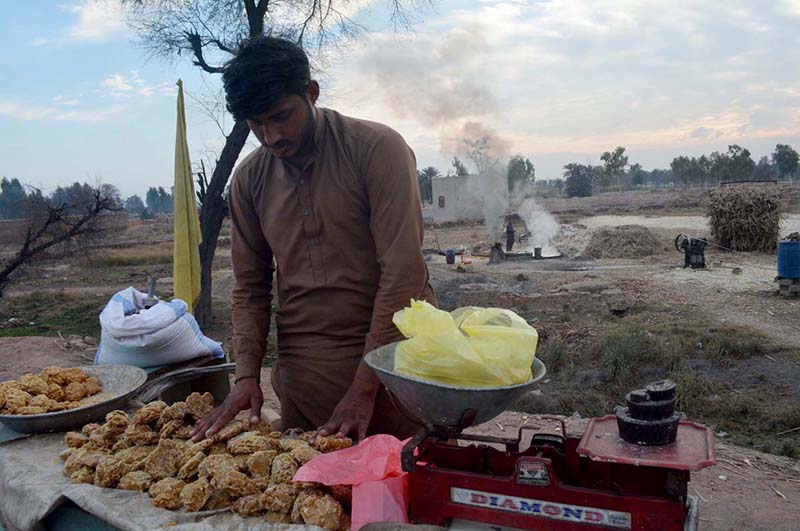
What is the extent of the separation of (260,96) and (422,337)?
3.01ft

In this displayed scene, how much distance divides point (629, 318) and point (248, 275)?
824 centimetres

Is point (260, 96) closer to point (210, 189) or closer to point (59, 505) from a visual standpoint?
point (59, 505)

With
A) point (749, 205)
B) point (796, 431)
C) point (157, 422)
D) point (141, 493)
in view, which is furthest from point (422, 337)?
point (749, 205)

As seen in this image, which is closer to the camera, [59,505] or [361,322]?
[59,505]

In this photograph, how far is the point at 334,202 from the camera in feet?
7.09

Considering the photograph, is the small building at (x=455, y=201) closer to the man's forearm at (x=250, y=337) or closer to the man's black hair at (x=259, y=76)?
the man's forearm at (x=250, y=337)

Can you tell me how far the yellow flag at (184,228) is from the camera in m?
6.44

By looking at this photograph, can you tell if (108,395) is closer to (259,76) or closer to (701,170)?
(259,76)

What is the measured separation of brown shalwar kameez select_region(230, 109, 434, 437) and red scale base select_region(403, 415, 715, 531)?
61cm

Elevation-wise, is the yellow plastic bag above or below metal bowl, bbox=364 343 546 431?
above

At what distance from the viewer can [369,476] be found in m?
1.63

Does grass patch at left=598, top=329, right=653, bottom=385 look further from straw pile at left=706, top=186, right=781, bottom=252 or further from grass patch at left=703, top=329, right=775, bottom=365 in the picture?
straw pile at left=706, top=186, right=781, bottom=252

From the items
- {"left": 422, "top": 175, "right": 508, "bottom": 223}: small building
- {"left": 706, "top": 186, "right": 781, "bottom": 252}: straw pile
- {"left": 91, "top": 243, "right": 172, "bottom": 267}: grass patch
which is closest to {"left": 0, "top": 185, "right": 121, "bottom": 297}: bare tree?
{"left": 91, "top": 243, "right": 172, "bottom": 267}: grass patch

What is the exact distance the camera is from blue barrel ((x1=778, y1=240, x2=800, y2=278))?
10984 millimetres
